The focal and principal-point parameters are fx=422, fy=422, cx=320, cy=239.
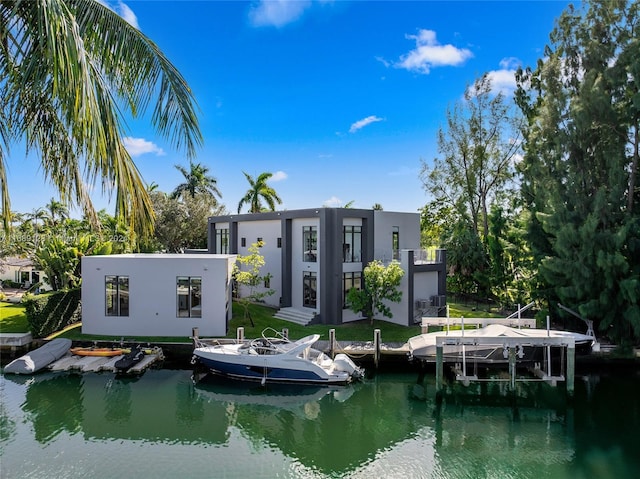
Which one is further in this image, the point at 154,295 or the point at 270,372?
the point at 154,295

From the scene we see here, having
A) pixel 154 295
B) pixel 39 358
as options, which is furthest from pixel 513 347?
pixel 39 358

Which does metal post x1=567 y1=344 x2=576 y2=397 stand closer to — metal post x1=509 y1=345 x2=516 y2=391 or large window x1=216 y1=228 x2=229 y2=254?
metal post x1=509 y1=345 x2=516 y2=391

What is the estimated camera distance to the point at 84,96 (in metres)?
3.13

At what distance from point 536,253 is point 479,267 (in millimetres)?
8332

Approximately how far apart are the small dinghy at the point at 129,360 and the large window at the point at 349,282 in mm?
9975

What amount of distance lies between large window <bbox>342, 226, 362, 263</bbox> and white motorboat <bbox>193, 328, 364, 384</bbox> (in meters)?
6.33

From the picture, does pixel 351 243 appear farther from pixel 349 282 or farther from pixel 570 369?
pixel 570 369

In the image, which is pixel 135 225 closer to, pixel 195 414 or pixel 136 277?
pixel 195 414

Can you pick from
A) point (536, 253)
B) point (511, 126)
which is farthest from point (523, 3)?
point (511, 126)

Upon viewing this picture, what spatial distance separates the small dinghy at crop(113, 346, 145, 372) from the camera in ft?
55.7

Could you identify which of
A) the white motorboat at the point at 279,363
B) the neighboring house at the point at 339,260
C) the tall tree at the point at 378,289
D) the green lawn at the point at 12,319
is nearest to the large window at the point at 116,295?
the green lawn at the point at 12,319

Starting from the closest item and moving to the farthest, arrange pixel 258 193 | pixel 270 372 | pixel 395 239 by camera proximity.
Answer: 1. pixel 270 372
2. pixel 395 239
3. pixel 258 193

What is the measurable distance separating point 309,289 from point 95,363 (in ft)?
35.5

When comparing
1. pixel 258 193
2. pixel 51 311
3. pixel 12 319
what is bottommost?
pixel 12 319
